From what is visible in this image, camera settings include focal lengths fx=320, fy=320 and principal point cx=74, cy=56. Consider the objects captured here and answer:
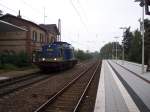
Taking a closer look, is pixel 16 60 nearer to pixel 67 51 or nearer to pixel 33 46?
pixel 67 51

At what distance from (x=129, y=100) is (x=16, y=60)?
2449 centimetres

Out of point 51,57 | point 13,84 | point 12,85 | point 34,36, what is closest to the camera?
point 12,85

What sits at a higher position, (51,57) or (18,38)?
(18,38)

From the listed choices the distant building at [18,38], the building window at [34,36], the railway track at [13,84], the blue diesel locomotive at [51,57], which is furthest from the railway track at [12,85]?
the building window at [34,36]

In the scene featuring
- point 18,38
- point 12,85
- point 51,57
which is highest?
point 18,38

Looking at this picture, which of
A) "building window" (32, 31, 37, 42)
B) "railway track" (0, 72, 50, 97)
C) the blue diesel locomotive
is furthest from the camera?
"building window" (32, 31, 37, 42)

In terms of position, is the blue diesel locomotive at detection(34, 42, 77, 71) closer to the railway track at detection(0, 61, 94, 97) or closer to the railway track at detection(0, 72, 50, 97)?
the railway track at detection(0, 61, 94, 97)

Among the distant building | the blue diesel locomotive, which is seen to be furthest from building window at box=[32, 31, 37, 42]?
the blue diesel locomotive

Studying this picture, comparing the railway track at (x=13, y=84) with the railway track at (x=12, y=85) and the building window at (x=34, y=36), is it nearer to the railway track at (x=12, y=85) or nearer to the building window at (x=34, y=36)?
the railway track at (x=12, y=85)

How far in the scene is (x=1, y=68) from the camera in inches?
1298

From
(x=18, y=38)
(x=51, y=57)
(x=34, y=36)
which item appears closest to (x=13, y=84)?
(x=51, y=57)

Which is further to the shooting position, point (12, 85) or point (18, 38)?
point (18, 38)

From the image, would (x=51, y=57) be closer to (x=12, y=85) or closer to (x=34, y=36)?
(x=12, y=85)

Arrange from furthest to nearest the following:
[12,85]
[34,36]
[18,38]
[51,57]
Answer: [34,36] < [18,38] < [51,57] < [12,85]
